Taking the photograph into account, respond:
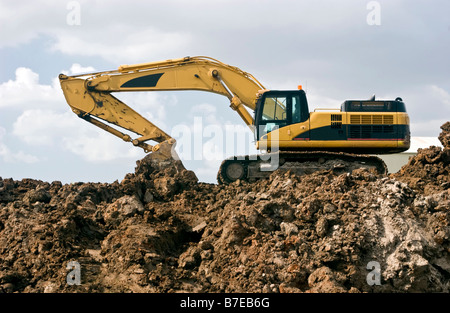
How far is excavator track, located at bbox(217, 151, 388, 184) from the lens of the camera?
14.6m

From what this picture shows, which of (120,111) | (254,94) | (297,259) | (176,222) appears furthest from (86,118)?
(297,259)

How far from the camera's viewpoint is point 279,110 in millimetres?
14531

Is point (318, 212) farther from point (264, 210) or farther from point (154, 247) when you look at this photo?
point (154, 247)

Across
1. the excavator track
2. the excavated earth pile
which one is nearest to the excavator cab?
the excavator track

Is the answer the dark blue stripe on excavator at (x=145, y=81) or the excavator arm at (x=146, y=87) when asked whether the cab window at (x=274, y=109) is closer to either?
the excavator arm at (x=146, y=87)

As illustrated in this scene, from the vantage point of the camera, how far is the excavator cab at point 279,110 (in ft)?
47.4

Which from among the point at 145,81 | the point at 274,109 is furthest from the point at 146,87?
the point at 274,109

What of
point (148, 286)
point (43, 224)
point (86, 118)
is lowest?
point (148, 286)

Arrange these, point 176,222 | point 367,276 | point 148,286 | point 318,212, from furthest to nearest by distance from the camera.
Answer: point 176,222
point 318,212
point 367,276
point 148,286

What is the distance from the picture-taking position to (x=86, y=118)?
53.4 feet

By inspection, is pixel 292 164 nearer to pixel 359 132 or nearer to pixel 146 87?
pixel 359 132

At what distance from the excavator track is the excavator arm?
1.36 m

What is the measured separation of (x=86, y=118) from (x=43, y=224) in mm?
5703

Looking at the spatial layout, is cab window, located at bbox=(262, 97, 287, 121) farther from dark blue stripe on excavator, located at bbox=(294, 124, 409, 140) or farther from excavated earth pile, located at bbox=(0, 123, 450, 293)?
excavated earth pile, located at bbox=(0, 123, 450, 293)
